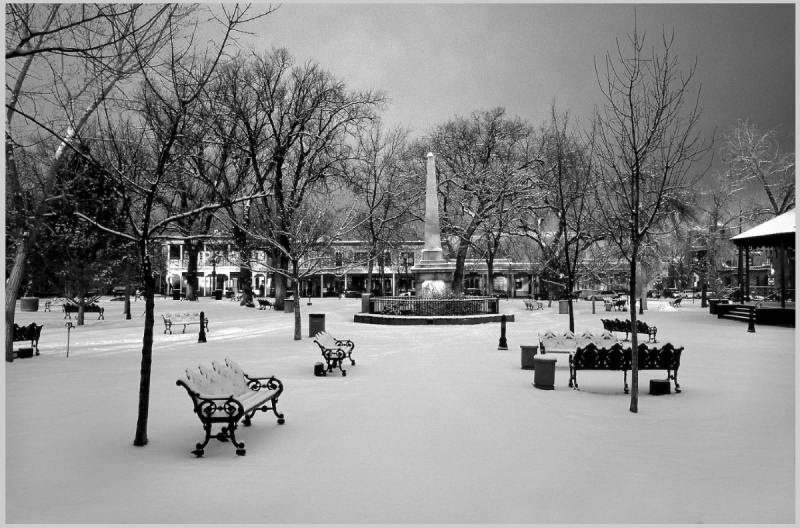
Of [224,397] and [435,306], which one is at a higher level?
[224,397]

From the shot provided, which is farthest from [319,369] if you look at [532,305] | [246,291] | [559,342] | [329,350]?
[246,291]

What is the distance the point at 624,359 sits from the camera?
10.5m

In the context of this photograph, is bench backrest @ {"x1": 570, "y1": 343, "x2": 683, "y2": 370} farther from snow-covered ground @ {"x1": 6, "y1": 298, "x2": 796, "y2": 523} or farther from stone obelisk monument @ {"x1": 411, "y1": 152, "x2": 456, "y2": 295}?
stone obelisk monument @ {"x1": 411, "y1": 152, "x2": 456, "y2": 295}

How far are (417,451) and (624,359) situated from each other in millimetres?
5644

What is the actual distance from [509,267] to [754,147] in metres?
32.3

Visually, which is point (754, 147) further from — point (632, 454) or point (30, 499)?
point (30, 499)

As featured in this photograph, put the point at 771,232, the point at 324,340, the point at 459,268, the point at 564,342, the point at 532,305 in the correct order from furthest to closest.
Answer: the point at 459,268 → the point at 532,305 → the point at 771,232 → the point at 564,342 → the point at 324,340

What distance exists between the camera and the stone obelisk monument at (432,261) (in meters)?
30.6

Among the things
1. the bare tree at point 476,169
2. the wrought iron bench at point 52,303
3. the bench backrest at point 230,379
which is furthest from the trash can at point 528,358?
the wrought iron bench at point 52,303

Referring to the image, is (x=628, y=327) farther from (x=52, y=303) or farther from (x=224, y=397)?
(x=52, y=303)

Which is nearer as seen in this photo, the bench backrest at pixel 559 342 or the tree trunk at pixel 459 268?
the bench backrest at pixel 559 342

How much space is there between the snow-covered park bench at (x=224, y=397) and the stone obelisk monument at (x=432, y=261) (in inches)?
875

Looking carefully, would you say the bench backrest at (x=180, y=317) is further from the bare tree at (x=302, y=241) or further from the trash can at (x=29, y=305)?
the trash can at (x=29, y=305)

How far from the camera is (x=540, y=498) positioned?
5172mm
